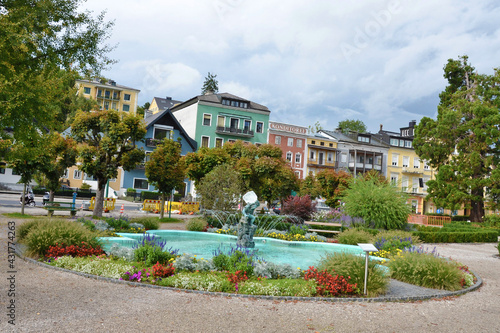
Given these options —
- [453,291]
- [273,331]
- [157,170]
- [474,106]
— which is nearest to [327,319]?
[273,331]

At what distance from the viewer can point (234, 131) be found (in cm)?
5303

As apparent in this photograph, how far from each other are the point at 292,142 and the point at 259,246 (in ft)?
132

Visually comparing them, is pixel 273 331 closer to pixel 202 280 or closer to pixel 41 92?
pixel 202 280

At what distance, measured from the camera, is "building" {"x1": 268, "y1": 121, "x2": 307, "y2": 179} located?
55.0 m

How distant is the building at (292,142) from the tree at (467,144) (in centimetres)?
1711

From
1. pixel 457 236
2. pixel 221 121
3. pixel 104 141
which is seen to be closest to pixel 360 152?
pixel 221 121

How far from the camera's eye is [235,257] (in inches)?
377

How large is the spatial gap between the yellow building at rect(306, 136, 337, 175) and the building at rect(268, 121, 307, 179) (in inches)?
38.1

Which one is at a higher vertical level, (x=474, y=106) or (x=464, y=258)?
(x=474, y=106)

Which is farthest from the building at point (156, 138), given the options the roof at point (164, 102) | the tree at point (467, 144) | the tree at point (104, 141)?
the tree at point (467, 144)

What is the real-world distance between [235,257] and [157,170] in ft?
52.0

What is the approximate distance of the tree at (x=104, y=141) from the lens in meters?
21.2

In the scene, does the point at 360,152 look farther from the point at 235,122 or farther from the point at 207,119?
the point at 207,119

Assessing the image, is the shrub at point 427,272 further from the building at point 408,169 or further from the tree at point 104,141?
the building at point 408,169
